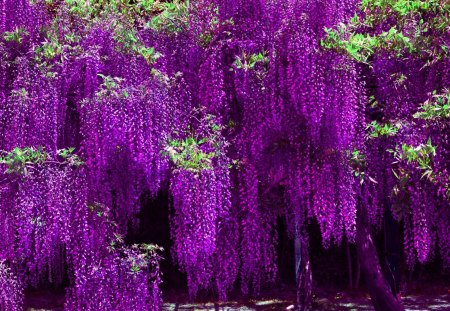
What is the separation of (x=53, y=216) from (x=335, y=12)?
3409 mm

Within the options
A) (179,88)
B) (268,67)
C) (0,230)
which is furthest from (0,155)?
(268,67)

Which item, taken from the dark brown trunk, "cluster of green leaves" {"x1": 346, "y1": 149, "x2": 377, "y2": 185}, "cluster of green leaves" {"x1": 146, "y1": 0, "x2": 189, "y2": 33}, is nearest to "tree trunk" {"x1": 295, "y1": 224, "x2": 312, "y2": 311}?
"cluster of green leaves" {"x1": 346, "y1": 149, "x2": 377, "y2": 185}

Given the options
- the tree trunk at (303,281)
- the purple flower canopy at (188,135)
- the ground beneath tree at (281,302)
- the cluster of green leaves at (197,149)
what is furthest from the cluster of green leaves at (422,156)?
the ground beneath tree at (281,302)

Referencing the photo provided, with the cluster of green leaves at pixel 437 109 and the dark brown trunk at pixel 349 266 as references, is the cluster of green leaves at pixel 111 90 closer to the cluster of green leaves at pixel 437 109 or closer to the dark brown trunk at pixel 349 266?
the cluster of green leaves at pixel 437 109

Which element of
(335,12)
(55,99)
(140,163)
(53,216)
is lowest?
(53,216)

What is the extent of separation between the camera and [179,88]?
20.1ft

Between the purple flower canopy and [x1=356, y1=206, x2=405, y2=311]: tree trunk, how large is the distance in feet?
2.84

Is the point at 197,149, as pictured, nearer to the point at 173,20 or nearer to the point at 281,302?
the point at 173,20

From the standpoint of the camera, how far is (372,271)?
722 centimetres

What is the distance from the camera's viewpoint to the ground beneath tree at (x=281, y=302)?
1021 cm

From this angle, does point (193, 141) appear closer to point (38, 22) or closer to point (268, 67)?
point (268, 67)

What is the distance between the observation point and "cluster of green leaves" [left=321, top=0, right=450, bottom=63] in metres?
5.71

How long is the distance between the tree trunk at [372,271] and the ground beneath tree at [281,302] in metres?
3.02

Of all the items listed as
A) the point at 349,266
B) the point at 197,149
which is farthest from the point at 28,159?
the point at 349,266
